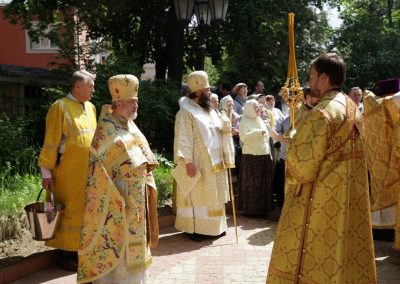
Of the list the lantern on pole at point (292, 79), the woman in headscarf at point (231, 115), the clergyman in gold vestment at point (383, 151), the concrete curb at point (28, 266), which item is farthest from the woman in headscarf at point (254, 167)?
the concrete curb at point (28, 266)

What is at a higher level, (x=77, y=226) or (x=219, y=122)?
(x=219, y=122)

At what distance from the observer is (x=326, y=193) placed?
363 centimetres

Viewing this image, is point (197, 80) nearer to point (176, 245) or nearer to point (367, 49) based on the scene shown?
point (176, 245)

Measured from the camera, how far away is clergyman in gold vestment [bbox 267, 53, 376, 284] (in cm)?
356

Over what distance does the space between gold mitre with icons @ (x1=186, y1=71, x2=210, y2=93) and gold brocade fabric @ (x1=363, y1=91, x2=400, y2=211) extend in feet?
7.32

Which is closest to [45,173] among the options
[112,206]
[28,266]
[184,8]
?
[28,266]

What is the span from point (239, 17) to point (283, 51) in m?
4.35

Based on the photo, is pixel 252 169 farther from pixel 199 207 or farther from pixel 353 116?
pixel 353 116

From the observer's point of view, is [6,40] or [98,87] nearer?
[98,87]

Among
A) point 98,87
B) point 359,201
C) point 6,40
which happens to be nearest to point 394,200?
point 359,201

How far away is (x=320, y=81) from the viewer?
368 centimetres

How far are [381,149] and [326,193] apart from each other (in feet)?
11.0

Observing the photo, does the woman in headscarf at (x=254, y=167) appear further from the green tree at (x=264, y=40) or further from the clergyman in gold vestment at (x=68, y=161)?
the green tree at (x=264, y=40)

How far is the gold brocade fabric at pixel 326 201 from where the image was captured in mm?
3555
